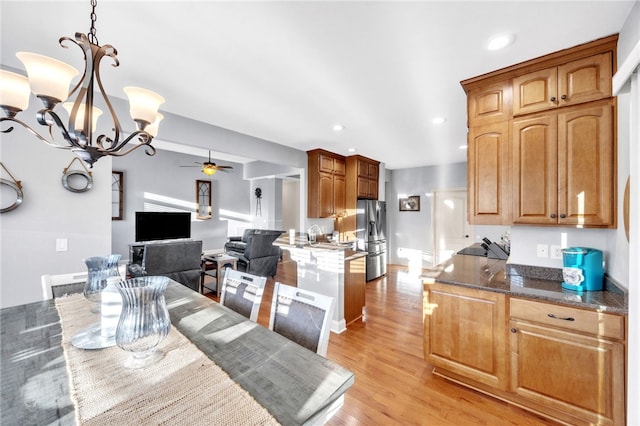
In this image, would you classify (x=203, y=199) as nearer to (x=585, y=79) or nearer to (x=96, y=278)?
(x=96, y=278)

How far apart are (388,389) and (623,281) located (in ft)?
5.53

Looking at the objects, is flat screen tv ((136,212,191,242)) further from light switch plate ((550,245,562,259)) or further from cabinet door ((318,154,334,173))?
light switch plate ((550,245,562,259))

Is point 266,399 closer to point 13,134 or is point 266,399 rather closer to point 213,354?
point 213,354

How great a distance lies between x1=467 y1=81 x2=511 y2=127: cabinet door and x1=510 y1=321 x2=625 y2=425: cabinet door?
1574 millimetres

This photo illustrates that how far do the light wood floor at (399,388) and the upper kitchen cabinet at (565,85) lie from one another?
7.15ft

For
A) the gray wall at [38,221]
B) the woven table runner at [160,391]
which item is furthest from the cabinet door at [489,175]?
the gray wall at [38,221]

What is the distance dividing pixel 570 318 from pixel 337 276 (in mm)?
1936

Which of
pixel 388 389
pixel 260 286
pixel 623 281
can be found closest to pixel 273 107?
pixel 260 286

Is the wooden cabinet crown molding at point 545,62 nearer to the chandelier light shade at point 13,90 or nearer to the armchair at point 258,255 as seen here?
the chandelier light shade at point 13,90

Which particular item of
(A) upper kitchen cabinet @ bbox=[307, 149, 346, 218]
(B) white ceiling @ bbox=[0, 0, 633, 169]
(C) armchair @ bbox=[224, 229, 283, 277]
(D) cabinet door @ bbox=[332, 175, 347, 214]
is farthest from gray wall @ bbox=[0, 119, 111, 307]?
(D) cabinet door @ bbox=[332, 175, 347, 214]

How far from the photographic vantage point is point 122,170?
17.4 ft

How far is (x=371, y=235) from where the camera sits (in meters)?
5.11

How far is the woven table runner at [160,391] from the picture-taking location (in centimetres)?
75

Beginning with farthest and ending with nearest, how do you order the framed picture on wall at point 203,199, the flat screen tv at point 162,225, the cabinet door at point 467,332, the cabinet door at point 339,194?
the framed picture on wall at point 203,199, the flat screen tv at point 162,225, the cabinet door at point 339,194, the cabinet door at point 467,332
